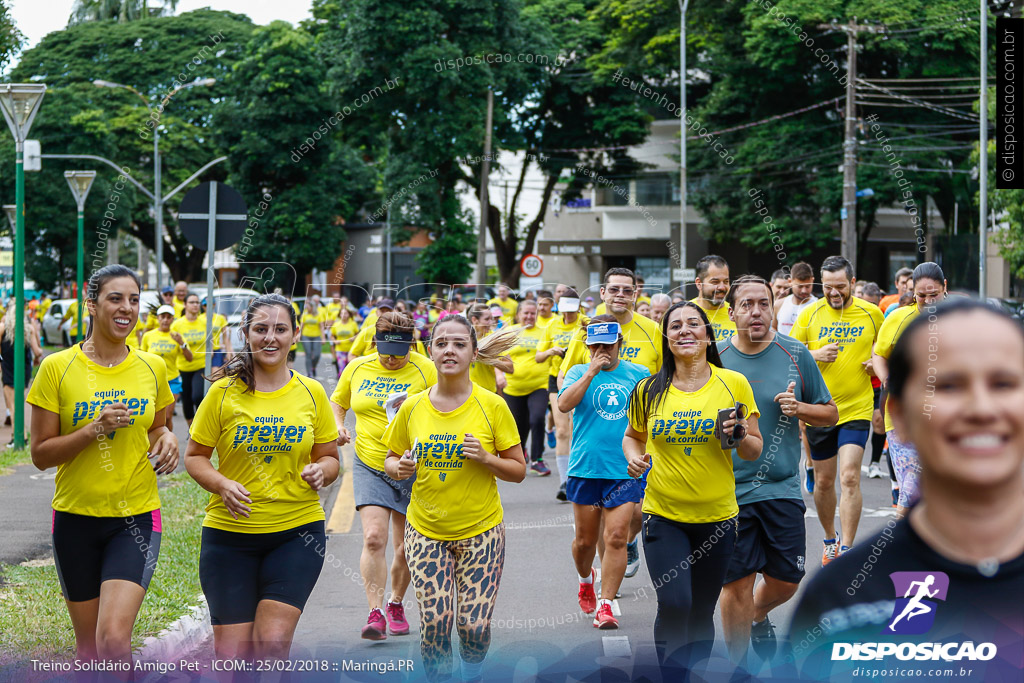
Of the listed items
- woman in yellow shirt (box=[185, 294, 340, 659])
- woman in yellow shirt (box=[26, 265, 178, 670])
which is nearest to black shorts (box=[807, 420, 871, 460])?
woman in yellow shirt (box=[185, 294, 340, 659])

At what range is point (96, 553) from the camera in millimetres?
4465

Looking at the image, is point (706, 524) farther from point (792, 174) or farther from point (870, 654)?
point (792, 174)

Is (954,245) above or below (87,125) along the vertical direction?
below

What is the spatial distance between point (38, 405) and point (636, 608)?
3.82 metres

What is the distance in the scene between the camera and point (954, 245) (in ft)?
95.1

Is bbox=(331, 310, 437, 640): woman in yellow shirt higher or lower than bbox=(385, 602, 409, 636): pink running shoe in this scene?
higher

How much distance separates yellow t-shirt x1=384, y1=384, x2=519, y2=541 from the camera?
4.77m

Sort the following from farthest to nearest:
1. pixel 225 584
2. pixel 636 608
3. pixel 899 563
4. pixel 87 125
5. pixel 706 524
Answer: pixel 87 125 → pixel 636 608 → pixel 706 524 → pixel 225 584 → pixel 899 563

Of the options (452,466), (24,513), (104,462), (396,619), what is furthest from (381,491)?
(24,513)

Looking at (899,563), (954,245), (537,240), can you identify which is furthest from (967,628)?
(537,240)

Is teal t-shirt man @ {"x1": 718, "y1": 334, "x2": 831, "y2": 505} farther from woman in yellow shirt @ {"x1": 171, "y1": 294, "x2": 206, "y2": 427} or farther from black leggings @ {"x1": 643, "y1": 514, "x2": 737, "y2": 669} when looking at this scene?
woman in yellow shirt @ {"x1": 171, "y1": 294, "x2": 206, "y2": 427}

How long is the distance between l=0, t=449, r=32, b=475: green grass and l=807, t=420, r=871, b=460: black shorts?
8.19 m

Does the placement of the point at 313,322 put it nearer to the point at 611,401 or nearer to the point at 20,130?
the point at 20,130

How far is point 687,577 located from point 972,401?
11.6 feet
